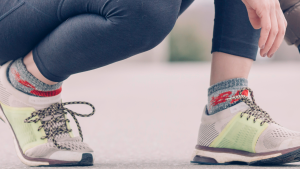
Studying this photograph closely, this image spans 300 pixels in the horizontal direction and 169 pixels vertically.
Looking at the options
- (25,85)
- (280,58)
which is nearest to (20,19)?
(25,85)

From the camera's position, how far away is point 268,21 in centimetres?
68

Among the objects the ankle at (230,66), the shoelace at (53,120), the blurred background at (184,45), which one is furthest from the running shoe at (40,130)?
the blurred background at (184,45)

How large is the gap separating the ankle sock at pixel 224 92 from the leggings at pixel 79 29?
0.76 ft

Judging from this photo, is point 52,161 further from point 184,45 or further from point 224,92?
point 184,45

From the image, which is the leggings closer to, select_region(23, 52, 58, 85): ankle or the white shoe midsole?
select_region(23, 52, 58, 85): ankle

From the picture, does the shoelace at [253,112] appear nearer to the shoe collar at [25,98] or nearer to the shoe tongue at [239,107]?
the shoe tongue at [239,107]

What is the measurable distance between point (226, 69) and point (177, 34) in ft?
56.5

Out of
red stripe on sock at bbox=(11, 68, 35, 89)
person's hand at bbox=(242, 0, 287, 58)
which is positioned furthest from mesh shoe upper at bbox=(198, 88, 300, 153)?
red stripe on sock at bbox=(11, 68, 35, 89)

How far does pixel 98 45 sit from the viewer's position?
0.72m

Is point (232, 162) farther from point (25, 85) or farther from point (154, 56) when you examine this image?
point (154, 56)

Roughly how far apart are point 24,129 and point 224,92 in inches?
19.6

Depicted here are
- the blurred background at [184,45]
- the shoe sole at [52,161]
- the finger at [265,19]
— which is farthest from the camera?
the blurred background at [184,45]

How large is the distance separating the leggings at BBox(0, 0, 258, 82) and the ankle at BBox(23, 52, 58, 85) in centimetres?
2

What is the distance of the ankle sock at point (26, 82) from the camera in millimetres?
811
